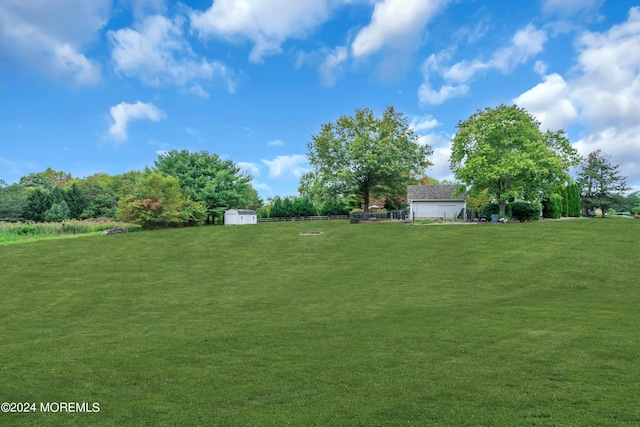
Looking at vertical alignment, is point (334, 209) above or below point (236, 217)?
above

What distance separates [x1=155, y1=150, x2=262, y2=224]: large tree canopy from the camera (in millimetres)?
55000

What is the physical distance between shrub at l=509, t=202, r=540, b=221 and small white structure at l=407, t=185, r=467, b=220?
373 inches

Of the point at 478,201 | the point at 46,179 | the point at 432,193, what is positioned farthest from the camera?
the point at 46,179

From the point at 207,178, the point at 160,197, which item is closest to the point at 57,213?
the point at 207,178

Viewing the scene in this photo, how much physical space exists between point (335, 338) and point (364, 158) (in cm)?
4419

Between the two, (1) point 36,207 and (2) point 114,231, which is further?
(1) point 36,207

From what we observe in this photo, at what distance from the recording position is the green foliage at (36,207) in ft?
239

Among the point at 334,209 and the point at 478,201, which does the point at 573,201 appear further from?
the point at 334,209

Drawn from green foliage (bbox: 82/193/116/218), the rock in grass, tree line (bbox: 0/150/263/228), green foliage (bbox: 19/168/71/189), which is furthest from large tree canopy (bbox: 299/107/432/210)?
green foliage (bbox: 19/168/71/189)

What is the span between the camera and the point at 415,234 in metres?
33.8

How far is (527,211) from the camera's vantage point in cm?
3991

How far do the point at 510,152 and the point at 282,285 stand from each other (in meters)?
32.5

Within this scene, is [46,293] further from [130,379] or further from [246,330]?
[130,379]

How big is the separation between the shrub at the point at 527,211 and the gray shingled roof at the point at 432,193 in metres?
9.71
